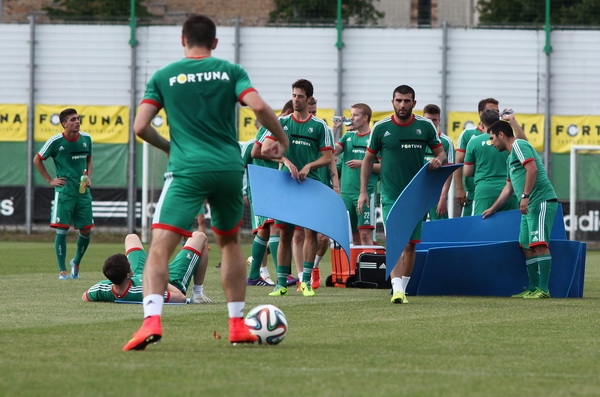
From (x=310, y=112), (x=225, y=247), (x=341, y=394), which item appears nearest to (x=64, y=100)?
(x=310, y=112)

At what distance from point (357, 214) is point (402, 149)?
477 centimetres

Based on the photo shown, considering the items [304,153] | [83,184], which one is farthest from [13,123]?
[304,153]

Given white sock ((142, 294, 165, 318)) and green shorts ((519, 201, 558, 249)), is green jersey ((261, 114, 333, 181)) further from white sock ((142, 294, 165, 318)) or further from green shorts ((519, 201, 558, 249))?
white sock ((142, 294, 165, 318))

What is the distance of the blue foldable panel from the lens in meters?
12.9

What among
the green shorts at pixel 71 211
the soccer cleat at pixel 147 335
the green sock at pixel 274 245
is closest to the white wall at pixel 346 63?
the green shorts at pixel 71 211

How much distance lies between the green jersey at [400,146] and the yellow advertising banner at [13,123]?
20.8 m

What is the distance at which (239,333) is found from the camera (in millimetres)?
8062

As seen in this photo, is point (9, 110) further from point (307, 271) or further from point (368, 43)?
point (307, 271)

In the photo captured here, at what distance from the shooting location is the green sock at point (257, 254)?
15.3 metres

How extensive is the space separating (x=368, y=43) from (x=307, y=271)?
1882 cm

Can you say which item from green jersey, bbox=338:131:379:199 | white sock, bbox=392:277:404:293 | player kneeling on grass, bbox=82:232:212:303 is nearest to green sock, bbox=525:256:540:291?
white sock, bbox=392:277:404:293

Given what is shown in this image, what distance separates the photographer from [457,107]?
103 ft

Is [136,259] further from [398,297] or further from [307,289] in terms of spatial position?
[398,297]

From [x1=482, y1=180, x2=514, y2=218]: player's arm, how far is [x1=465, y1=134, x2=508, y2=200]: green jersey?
2.96 feet
